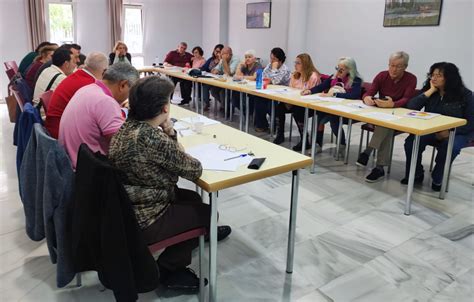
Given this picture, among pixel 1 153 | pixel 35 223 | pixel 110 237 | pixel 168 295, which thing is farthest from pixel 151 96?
pixel 1 153

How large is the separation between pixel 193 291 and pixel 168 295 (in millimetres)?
128

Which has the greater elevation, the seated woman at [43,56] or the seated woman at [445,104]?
the seated woman at [43,56]

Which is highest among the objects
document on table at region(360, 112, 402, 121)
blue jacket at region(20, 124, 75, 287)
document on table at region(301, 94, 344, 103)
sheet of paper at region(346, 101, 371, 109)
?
document on table at region(301, 94, 344, 103)

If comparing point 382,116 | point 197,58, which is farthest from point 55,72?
point 197,58

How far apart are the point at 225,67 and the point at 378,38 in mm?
2403

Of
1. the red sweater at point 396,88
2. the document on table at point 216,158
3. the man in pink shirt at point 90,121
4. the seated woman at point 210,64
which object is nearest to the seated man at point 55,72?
the man in pink shirt at point 90,121

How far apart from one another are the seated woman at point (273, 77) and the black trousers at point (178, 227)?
336 cm

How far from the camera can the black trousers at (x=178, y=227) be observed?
5.37 ft

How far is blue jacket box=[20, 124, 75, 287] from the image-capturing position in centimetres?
157

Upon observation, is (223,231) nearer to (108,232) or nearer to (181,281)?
(181,281)

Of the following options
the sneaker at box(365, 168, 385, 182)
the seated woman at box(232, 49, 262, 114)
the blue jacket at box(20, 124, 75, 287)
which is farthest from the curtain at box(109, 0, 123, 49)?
the blue jacket at box(20, 124, 75, 287)

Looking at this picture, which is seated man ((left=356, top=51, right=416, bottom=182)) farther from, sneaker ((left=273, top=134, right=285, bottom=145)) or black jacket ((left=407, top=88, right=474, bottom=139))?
sneaker ((left=273, top=134, right=285, bottom=145))

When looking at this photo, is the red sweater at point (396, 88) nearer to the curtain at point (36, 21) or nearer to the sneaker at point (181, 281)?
the sneaker at point (181, 281)

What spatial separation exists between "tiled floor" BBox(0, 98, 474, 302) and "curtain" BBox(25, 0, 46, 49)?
14.3 ft
